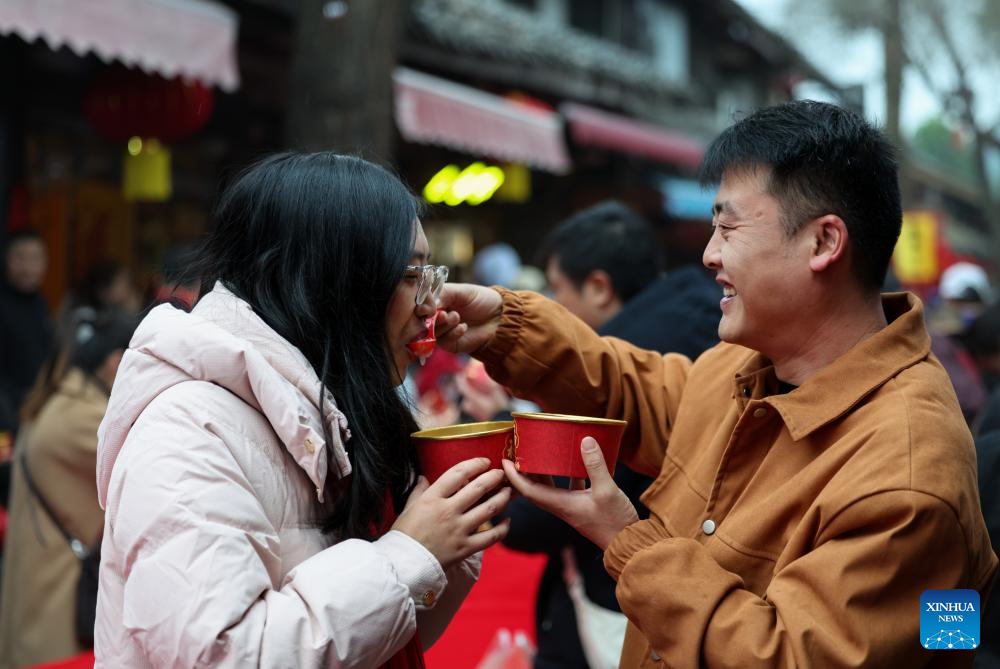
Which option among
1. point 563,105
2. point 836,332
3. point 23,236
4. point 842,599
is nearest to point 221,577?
point 842,599

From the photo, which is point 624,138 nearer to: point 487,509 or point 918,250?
point 487,509

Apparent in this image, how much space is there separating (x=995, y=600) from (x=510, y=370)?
132cm

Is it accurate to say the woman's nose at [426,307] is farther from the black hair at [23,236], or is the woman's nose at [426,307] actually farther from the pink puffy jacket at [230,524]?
the black hair at [23,236]

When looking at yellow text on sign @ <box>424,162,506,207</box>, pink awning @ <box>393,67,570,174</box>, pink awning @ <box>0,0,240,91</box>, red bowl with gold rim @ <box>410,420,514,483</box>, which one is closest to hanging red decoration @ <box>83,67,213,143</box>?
pink awning @ <box>0,0,240,91</box>

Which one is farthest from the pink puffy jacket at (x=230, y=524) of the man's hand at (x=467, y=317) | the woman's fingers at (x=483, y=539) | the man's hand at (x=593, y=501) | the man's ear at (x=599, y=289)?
the man's ear at (x=599, y=289)

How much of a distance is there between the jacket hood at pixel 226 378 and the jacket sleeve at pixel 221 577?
0.25ft

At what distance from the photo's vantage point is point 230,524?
1697mm

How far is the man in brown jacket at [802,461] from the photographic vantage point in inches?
65.4

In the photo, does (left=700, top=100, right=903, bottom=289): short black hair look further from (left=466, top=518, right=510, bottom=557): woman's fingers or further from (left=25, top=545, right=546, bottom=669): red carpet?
(left=25, top=545, right=546, bottom=669): red carpet

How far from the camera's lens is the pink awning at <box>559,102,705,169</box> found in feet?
31.3

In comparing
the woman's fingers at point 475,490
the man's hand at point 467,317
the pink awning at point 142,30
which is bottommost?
the woman's fingers at point 475,490

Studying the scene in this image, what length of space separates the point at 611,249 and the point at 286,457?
2110 millimetres

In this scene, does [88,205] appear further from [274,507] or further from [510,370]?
[274,507]

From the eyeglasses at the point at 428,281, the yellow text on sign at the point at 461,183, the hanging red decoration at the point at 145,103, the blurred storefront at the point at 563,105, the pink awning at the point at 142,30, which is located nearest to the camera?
the eyeglasses at the point at 428,281
